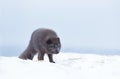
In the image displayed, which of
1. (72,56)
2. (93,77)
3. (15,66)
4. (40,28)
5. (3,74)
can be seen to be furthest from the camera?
(72,56)

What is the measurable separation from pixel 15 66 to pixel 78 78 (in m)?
1.18

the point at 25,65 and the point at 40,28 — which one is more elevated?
the point at 40,28

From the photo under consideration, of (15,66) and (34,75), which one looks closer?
(34,75)

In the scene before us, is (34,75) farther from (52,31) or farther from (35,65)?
(52,31)

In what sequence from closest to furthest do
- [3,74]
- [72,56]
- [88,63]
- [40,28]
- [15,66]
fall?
[3,74] → [15,66] → [88,63] → [40,28] → [72,56]

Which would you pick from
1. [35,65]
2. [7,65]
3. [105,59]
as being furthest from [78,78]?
[105,59]

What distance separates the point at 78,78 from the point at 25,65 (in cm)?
102

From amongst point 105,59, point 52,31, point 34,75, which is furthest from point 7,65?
point 105,59

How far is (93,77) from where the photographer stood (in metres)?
7.98

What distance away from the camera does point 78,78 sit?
7.12m

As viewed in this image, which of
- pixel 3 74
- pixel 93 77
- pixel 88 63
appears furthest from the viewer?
pixel 88 63

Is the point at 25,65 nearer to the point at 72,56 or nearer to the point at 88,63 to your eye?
the point at 88,63

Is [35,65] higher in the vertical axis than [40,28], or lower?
lower

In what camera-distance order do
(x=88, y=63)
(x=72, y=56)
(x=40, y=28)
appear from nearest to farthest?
(x=88, y=63) → (x=40, y=28) → (x=72, y=56)
